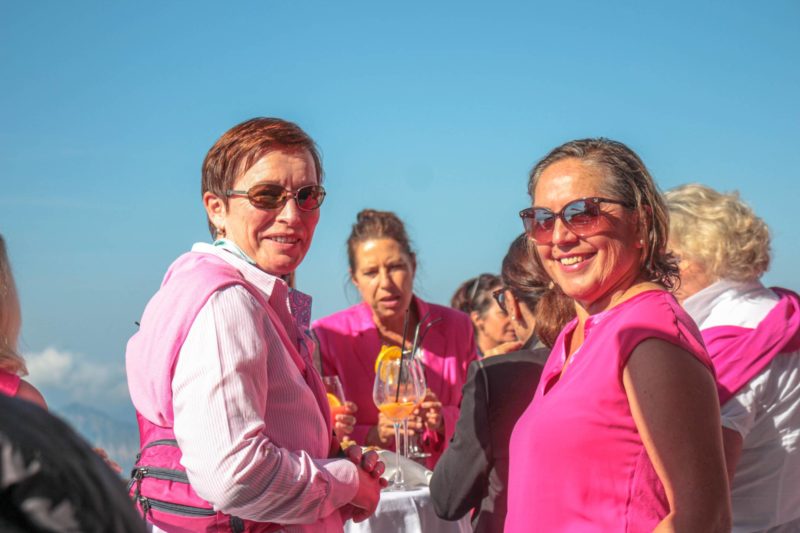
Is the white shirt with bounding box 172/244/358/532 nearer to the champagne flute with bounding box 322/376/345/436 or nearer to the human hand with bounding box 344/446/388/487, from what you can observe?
the human hand with bounding box 344/446/388/487

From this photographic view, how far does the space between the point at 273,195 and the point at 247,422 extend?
0.78 metres

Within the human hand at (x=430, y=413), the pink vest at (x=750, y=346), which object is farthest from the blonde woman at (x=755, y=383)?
the human hand at (x=430, y=413)

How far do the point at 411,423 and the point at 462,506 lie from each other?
1.32m

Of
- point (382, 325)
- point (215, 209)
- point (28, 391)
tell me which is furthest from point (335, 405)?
point (382, 325)

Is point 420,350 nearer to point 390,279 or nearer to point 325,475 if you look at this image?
point 390,279

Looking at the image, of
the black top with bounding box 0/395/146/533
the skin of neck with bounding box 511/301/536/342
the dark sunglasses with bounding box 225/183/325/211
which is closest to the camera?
the black top with bounding box 0/395/146/533

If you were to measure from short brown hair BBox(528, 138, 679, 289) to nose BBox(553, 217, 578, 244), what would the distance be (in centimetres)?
16

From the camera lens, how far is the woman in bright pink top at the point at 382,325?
556 centimetres

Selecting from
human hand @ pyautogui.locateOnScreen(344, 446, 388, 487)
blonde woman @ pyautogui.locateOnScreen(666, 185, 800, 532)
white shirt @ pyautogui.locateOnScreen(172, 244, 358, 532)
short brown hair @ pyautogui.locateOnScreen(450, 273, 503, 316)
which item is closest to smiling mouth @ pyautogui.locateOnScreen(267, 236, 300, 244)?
white shirt @ pyautogui.locateOnScreen(172, 244, 358, 532)

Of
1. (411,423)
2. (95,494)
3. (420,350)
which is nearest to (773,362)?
(411,423)

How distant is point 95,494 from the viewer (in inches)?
22.6

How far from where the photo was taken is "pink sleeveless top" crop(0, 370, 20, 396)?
3086 mm

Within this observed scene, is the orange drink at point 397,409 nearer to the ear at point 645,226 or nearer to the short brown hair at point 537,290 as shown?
the short brown hair at point 537,290

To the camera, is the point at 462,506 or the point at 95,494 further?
the point at 462,506
